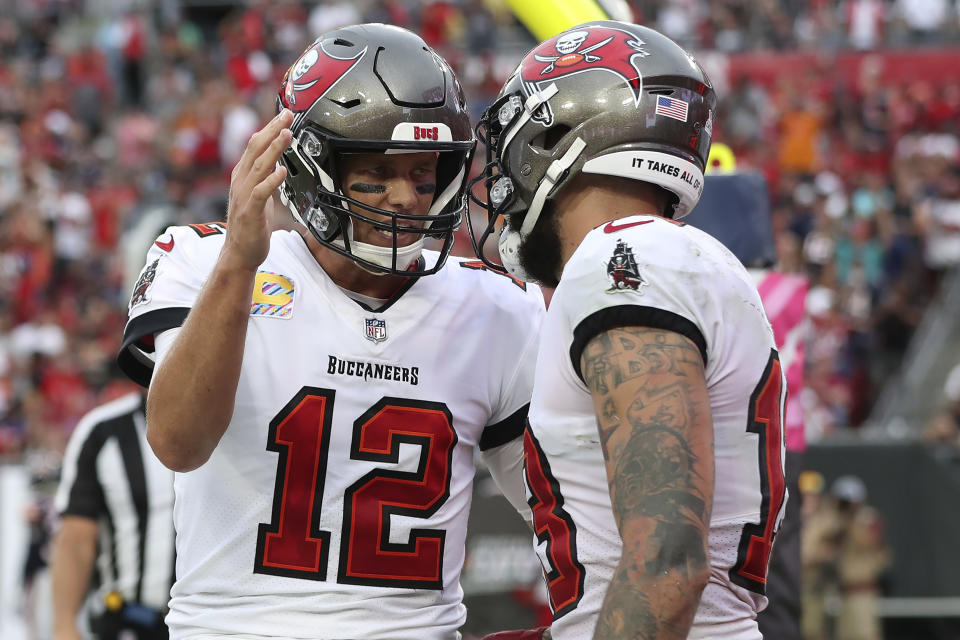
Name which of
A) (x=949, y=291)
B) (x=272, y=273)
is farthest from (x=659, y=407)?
(x=949, y=291)

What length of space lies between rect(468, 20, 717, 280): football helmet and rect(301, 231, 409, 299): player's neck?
411 millimetres

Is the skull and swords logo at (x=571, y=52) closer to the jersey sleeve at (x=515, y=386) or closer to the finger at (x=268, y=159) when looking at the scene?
the finger at (x=268, y=159)

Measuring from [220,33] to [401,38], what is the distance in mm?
17079

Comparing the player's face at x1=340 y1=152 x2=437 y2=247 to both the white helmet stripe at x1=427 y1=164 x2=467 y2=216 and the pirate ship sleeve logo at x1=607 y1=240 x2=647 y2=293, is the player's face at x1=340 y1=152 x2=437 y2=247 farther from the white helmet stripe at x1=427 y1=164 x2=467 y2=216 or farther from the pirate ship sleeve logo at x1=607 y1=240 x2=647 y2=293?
the pirate ship sleeve logo at x1=607 y1=240 x2=647 y2=293

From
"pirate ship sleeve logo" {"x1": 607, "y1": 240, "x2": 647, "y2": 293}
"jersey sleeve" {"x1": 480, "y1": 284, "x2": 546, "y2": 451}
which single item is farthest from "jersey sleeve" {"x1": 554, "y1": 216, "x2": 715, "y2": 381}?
"jersey sleeve" {"x1": 480, "y1": 284, "x2": 546, "y2": 451}

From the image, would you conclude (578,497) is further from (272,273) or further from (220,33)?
(220,33)

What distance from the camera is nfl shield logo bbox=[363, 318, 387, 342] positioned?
288cm

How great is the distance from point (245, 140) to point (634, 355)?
13928 millimetres

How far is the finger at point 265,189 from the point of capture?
2.47m

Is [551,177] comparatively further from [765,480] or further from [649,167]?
[765,480]

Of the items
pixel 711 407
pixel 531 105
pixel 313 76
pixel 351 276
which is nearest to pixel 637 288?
pixel 711 407

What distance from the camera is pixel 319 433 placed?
2.78 metres

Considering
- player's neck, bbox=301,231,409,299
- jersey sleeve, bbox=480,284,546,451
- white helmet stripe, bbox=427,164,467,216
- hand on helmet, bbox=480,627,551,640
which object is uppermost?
white helmet stripe, bbox=427,164,467,216

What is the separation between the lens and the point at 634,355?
208 centimetres
